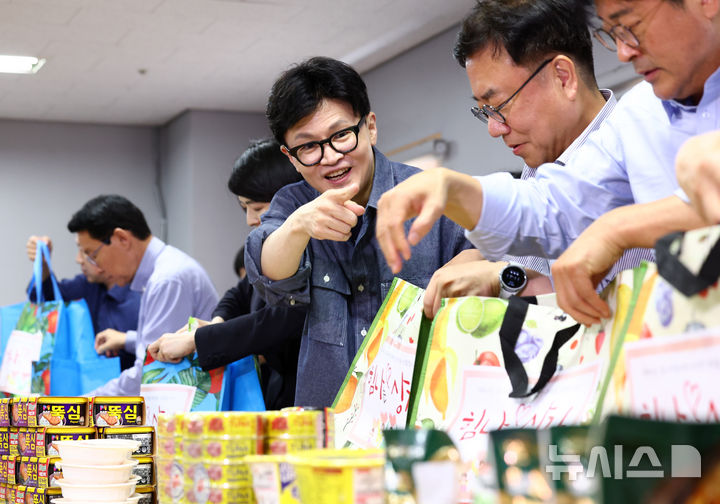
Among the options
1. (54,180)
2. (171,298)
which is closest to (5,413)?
(171,298)

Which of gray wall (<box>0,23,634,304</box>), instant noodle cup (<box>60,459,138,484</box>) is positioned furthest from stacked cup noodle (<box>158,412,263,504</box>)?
gray wall (<box>0,23,634,304</box>)

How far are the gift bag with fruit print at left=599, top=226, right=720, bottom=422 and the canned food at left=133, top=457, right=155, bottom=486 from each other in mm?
793

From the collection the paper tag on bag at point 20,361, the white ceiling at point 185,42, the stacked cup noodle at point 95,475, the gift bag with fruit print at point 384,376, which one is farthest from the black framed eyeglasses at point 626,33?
the white ceiling at point 185,42

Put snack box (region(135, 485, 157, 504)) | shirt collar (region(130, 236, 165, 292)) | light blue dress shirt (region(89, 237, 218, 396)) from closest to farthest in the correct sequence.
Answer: snack box (region(135, 485, 157, 504)) → light blue dress shirt (region(89, 237, 218, 396)) → shirt collar (region(130, 236, 165, 292))

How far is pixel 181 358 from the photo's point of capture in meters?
1.94

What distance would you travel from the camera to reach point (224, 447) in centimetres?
92

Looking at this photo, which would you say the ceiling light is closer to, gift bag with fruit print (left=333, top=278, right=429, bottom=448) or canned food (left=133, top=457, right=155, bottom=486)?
canned food (left=133, top=457, right=155, bottom=486)

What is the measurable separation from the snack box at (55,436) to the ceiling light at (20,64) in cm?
513

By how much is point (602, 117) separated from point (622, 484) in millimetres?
1032

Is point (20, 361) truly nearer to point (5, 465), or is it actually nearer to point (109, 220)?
point (109, 220)

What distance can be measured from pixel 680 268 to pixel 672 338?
0.07 meters

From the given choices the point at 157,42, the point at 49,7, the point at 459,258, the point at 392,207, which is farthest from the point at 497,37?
the point at 157,42

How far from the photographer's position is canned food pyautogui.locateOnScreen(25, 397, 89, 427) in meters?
1.56

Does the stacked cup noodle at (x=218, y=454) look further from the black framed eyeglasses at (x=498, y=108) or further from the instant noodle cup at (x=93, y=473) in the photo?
the black framed eyeglasses at (x=498, y=108)
